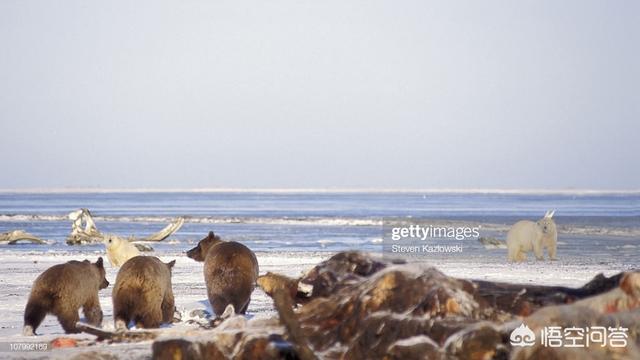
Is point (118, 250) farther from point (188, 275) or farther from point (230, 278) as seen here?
point (230, 278)

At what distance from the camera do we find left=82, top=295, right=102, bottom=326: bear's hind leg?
10250 millimetres

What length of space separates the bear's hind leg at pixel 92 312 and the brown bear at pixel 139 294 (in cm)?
90

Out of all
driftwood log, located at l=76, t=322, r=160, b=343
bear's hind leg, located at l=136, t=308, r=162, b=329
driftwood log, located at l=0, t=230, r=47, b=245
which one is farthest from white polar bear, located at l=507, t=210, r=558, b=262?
driftwood log, located at l=76, t=322, r=160, b=343

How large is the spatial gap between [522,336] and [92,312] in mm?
6329

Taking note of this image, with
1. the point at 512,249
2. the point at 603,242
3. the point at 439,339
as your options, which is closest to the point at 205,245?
the point at 439,339

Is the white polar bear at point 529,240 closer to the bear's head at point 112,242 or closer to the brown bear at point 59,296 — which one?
the bear's head at point 112,242

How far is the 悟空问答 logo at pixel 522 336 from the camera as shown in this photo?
16.0 feet

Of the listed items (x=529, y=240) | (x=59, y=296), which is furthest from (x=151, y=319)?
(x=529, y=240)

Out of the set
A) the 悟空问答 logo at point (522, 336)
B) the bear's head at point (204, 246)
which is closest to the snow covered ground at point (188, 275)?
the bear's head at point (204, 246)

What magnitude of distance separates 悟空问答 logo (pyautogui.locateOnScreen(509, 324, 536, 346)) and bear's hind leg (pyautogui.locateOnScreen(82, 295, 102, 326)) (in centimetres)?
620

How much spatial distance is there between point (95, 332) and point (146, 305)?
11.8 feet

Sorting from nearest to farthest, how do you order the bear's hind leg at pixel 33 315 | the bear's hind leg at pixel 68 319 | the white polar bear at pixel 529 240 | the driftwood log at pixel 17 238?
the bear's hind leg at pixel 33 315
the bear's hind leg at pixel 68 319
the white polar bear at pixel 529 240
the driftwood log at pixel 17 238

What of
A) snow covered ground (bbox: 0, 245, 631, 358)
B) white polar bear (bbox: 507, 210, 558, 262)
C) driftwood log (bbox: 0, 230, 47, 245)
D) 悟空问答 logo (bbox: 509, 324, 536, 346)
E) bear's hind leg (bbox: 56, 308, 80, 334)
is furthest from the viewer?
driftwood log (bbox: 0, 230, 47, 245)

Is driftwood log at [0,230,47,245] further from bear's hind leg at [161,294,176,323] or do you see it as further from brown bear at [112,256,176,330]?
brown bear at [112,256,176,330]
